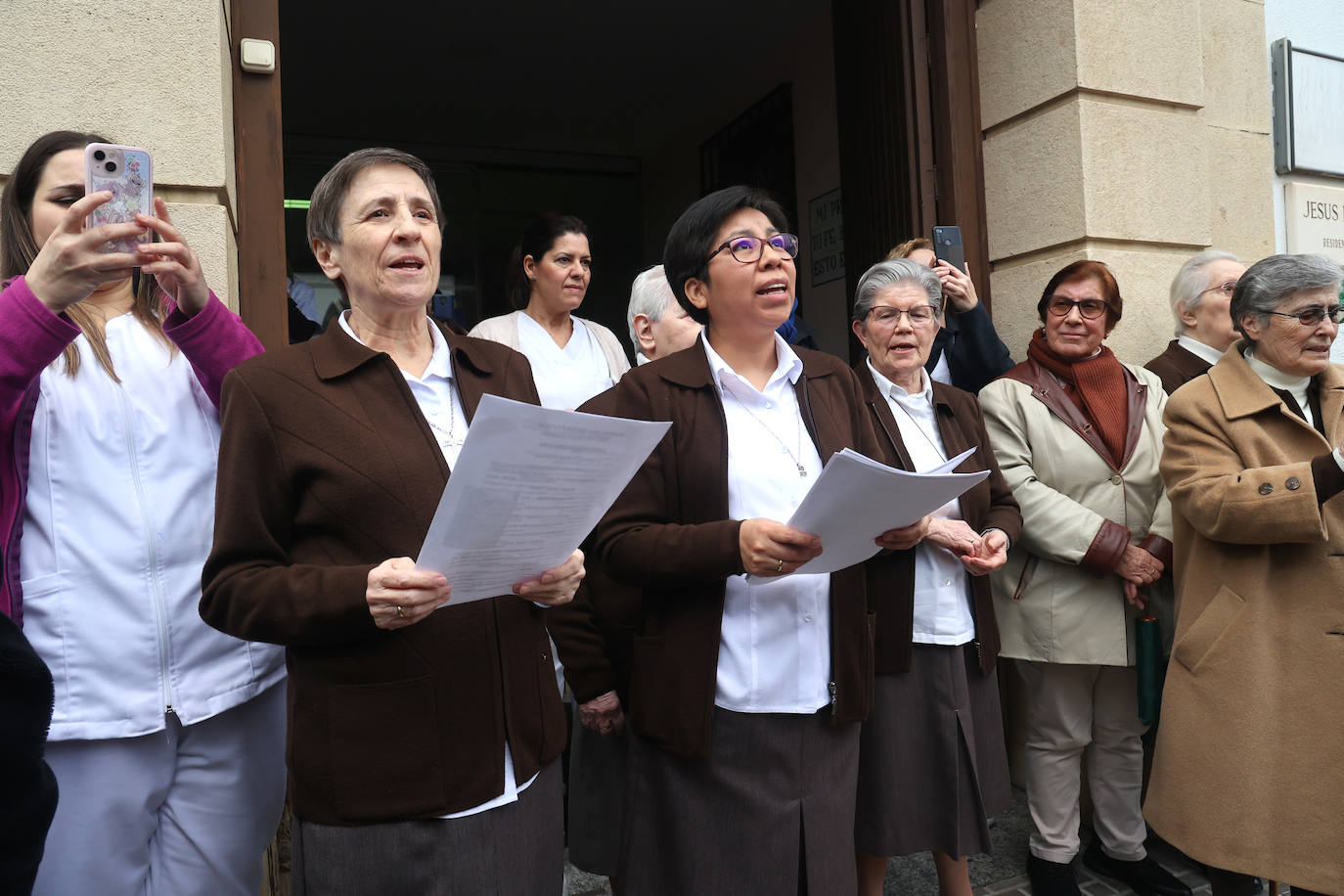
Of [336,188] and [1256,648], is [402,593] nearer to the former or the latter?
[336,188]

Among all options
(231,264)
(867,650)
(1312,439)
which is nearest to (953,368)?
(1312,439)

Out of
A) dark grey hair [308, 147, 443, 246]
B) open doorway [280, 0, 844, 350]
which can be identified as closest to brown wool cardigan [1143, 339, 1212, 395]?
dark grey hair [308, 147, 443, 246]

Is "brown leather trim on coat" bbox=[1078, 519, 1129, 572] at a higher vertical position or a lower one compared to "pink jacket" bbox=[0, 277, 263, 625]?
lower

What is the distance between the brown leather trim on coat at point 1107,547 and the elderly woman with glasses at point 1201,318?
3.01 feet

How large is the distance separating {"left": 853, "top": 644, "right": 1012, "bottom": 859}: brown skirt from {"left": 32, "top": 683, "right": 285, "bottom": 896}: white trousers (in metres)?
1.60

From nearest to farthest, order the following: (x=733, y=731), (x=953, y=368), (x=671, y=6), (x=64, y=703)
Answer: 1. (x=64, y=703)
2. (x=733, y=731)
3. (x=953, y=368)
4. (x=671, y=6)

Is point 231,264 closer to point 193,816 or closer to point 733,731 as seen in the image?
point 193,816

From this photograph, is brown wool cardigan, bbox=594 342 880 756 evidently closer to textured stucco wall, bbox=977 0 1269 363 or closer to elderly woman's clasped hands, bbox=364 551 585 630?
elderly woman's clasped hands, bbox=364 551 585 630

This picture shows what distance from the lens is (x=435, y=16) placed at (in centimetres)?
773

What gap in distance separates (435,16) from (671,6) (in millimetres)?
1875

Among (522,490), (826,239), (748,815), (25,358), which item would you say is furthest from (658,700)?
(826,239)

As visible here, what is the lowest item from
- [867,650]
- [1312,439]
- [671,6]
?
[867,650]

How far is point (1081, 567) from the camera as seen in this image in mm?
3482

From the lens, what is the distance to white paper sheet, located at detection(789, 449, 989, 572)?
5.71 ft
